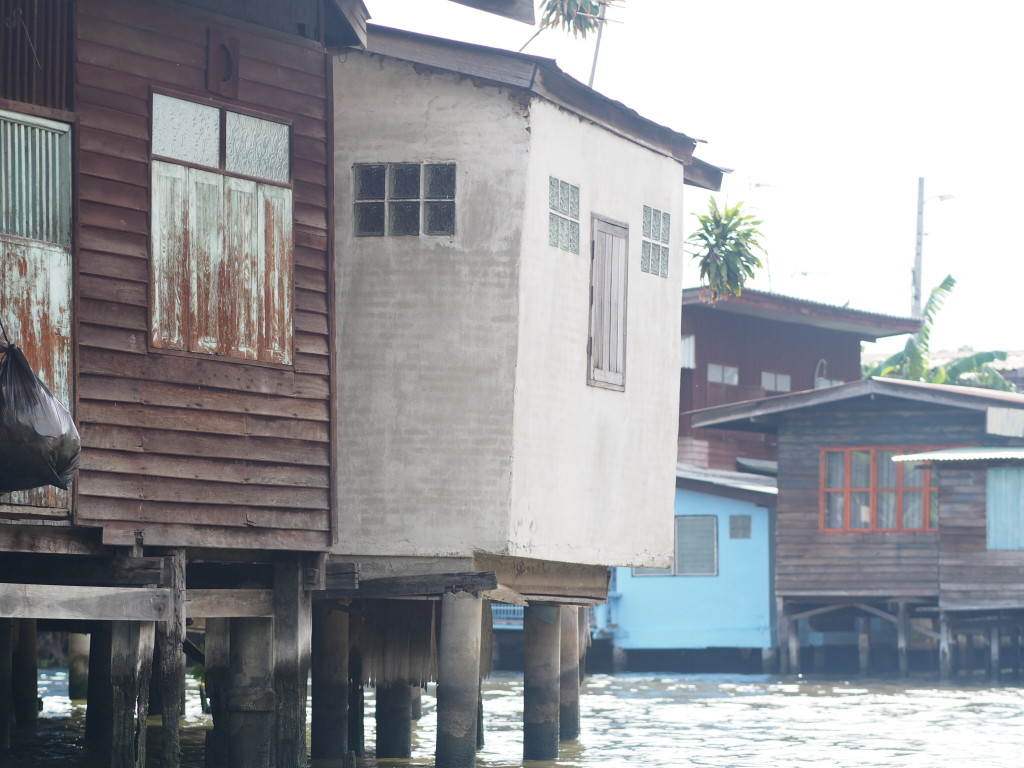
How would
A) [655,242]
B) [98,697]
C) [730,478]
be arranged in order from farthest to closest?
[730,478] < [98,697] < [655,242]

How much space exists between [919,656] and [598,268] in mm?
18098

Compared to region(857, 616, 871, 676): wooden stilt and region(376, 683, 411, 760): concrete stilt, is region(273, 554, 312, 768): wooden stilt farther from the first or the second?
region(857, 616, 871, 676): wooden stilt

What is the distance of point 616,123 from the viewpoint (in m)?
16.2

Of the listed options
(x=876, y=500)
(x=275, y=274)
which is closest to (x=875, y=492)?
(x=876, y=500)

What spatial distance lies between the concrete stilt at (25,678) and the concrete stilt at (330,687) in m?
5.48

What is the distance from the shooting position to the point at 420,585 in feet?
47.2

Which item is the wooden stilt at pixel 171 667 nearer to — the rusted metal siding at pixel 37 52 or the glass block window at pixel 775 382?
the rusted metal siding at pixel 37 52


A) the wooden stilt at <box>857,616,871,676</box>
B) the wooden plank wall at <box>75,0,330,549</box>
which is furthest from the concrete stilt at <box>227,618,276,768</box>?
the wooden stilt at <box>857,616,871,676</box>

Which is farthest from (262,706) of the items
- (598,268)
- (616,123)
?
(616,123)

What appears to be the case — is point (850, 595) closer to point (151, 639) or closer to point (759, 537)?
point (759, 537)

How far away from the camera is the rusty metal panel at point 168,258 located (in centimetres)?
1230

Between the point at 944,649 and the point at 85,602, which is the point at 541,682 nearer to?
the point at 85,602

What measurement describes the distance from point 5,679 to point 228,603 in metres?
6.29

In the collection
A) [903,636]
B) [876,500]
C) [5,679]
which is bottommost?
[903,636]
